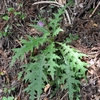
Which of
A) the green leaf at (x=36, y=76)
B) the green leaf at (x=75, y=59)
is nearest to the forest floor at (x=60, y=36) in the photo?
the green leaf at (x=75, y=59)

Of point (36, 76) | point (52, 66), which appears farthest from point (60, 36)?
point (36, 76)

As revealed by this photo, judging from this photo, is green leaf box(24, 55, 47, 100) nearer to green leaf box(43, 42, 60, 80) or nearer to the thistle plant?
the thistle plant

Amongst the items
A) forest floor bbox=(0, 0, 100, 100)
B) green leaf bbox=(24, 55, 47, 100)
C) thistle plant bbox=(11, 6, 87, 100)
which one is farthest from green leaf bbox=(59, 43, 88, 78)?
green leaf bbox=(24, 55, 47, 100)

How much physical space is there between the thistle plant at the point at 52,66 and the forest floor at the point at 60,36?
142 millimetres

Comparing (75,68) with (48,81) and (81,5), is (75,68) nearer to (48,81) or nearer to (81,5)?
(48,81)

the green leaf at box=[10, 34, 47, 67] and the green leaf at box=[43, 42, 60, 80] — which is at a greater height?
the green leaf at box=[10, 34, 47, 67]

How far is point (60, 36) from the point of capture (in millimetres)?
3363

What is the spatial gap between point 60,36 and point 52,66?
0.62 meters

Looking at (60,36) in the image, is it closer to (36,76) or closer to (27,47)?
(27,47)

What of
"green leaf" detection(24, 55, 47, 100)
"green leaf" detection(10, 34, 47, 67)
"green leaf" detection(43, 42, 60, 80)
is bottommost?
"green leaf" detection(24, 55, 47, 100)

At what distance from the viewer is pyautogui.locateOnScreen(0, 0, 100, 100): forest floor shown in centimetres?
301

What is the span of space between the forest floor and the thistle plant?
0.14m

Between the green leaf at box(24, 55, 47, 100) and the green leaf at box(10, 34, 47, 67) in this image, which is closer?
the green leaf at box(24, 55, 47, 100)

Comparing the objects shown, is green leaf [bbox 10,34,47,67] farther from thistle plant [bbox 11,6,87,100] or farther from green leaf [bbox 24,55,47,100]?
green leaf [bbox 24,55,47,100]
